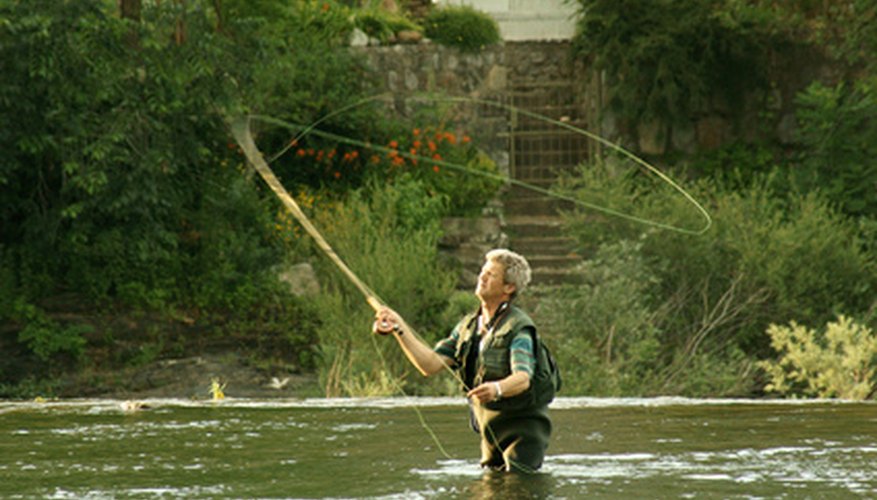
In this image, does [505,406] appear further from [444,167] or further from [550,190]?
[444,167]

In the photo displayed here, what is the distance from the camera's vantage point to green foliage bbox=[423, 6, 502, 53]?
24016 millimetres

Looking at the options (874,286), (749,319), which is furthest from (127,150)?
(874,286)

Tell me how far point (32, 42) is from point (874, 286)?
8.87 meters

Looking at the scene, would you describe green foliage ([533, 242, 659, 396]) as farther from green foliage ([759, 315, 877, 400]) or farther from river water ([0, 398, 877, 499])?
river water ([0, 398, 877, 499])

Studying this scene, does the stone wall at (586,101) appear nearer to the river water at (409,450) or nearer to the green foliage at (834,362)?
the green foliage at (834,362)

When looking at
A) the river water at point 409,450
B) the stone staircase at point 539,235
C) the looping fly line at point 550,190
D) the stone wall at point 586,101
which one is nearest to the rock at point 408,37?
the stone wall at point 586,101

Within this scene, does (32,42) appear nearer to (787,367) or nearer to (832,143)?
(787,367)

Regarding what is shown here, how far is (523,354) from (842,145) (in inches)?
548

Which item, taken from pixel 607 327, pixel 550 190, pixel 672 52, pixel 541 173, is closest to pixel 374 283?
pixel 607 327

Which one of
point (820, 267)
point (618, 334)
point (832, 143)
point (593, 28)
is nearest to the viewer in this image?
point (618, 334)

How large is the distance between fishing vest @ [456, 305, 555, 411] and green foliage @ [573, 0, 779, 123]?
1447 centimetres

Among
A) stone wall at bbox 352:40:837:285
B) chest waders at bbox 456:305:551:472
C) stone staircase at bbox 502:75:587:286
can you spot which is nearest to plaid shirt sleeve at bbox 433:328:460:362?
chest waders at bbox 456:305:551:472

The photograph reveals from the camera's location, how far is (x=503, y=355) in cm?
730

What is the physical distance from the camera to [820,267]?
645 inches
